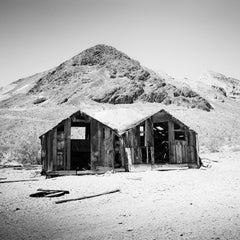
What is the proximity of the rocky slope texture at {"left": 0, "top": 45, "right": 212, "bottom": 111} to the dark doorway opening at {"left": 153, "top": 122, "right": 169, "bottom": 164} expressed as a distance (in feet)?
169

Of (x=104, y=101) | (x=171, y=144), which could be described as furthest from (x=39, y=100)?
(x=171, y=144)

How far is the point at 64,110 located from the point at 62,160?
4567 cm

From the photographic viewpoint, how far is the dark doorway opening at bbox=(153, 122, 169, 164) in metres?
24.2

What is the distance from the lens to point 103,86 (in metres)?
83.9

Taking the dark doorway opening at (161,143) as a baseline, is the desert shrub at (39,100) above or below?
above

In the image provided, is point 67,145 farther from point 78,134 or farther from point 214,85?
point 214,85

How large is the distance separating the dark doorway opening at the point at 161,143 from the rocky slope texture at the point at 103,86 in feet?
169

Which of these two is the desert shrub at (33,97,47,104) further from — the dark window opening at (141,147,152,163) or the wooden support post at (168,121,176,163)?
the wooden support post at (168,121,176,163)

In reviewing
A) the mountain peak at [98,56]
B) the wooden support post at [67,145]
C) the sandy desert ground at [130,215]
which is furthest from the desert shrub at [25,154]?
the mountain peak at [98,56]

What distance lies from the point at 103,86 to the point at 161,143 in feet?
202

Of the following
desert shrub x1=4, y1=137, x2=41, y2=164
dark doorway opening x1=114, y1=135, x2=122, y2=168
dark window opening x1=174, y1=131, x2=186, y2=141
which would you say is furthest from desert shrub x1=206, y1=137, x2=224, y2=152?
desert shrub x1=4, y1=137, x2=41, y2=164

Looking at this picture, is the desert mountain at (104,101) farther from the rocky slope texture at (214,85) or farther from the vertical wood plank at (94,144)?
the vertical wood plank at (94,144)

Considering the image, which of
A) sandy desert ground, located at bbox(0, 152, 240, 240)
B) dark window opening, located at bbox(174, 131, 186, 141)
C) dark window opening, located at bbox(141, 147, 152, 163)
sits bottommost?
sandy desert ground, located at bbox(0, 152, 240, 240)

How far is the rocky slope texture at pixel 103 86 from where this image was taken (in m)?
78.5
